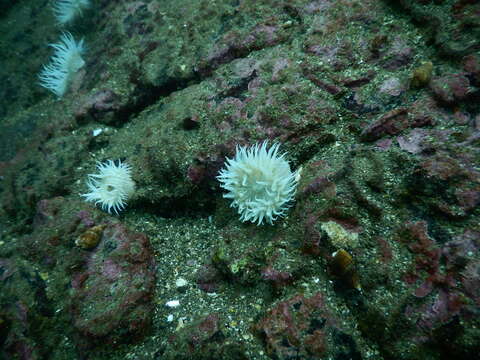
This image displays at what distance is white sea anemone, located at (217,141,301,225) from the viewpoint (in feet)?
9.13

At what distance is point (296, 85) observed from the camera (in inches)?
127

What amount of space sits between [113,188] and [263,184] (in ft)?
6.35

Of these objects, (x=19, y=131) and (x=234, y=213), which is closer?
(x=234, y=213)

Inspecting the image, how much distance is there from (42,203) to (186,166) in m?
1.83

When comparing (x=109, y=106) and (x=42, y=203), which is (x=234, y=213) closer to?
(x=42, y=203)

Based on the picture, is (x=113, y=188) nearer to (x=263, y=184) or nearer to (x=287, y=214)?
(x=263, y=184)

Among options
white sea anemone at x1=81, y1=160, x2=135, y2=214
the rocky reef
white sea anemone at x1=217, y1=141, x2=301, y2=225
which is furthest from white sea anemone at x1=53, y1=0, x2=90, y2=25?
white sea anemone at x1=217, y1=141, x2=301, y2=225

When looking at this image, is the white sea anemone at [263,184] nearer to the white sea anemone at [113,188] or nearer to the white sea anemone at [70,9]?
the white sea anemone at [113,188]

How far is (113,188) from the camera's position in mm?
3670

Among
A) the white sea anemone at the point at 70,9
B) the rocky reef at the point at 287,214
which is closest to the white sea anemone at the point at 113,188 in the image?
the rocky reef at the point at 287,214

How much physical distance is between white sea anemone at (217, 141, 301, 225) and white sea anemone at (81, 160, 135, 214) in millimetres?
1423

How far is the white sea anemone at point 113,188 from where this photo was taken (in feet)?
12.0

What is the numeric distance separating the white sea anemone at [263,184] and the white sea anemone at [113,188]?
1.42 meters

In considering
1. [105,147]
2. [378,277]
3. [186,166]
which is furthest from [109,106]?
[378,277]
